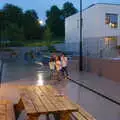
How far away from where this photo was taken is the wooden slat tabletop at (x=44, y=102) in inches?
245

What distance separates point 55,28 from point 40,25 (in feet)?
13.6

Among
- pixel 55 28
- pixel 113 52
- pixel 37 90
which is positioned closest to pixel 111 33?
pixel 113 52

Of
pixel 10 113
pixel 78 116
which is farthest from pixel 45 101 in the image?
pixel 10 113

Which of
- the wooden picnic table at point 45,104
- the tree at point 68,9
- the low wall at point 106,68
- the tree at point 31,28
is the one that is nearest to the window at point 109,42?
the low wall at point 106,68

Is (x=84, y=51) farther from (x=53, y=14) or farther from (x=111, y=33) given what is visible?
(x=53, y=14)

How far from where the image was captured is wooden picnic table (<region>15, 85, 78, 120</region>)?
619 centimetres

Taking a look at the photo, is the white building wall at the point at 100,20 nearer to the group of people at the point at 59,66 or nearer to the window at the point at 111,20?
the window at the point at 111,20

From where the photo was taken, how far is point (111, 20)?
4353 centimetres

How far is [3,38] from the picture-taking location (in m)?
67.8

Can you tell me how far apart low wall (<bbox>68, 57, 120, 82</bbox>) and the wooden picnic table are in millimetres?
10900

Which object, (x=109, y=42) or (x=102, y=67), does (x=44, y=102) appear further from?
(x=109, y=42)

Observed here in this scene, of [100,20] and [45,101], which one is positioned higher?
[100,20]

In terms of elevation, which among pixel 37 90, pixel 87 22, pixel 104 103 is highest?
pixel 87 22

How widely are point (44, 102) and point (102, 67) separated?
597 inches
